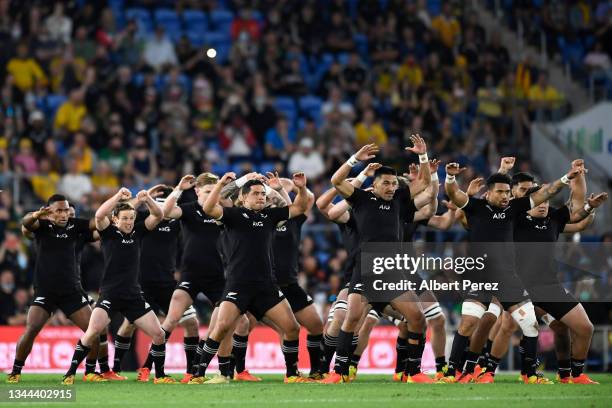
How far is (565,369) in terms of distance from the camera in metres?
18.7

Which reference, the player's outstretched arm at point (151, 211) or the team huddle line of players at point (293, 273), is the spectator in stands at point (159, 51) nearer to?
the team huddle line of players at point (293, 273)

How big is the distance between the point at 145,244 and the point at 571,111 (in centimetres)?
1518

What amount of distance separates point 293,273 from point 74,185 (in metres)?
8.25

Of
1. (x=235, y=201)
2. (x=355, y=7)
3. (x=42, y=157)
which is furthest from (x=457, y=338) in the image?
(x=355, y=7)

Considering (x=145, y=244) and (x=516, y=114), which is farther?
(x=516, y=114)

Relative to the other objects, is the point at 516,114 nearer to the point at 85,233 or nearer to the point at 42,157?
the point at 42,157

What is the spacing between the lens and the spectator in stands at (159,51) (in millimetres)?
30391

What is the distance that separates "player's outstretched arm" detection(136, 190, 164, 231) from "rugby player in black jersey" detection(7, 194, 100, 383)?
0.91 meters

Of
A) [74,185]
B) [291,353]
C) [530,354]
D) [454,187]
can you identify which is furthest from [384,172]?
[74,185]

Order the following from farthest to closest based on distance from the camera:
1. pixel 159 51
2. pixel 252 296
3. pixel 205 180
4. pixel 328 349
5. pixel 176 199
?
pixel 159 51, pixel 205 180, pixel 176 199, pixel 328 349, pixel 252 296

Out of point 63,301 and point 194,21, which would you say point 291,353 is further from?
point 194,21

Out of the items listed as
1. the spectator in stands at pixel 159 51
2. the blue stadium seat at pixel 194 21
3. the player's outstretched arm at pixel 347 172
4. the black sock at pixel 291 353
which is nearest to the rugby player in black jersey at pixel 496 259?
the player's outstretched arm at pixel 347 172

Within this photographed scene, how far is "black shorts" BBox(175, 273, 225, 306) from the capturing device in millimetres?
19547

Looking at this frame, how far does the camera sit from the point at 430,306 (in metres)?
19.4
